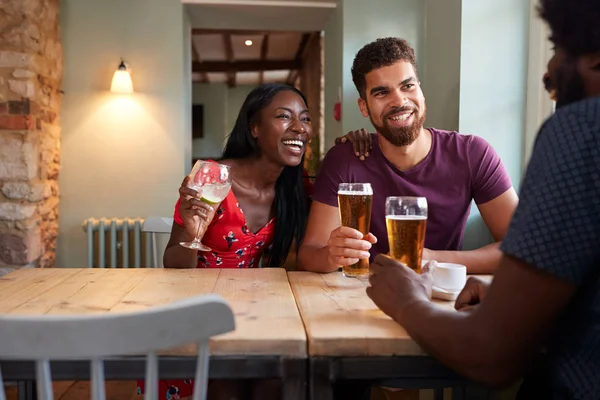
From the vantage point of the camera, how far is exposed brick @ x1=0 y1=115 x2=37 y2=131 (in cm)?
318

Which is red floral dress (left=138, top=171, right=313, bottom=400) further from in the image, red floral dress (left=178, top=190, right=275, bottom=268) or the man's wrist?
the man's wrist

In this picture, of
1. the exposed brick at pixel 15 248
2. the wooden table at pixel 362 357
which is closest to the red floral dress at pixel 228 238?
the wooden table at pixel 362 357

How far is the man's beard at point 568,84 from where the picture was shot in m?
0.80

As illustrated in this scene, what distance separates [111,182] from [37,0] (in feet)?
4.26

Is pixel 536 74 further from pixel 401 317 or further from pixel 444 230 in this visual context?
pixel 401 317

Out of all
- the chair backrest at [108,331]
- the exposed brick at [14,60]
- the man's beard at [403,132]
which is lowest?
the chair backrest at [108,331]

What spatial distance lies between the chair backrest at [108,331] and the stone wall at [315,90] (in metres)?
4.07

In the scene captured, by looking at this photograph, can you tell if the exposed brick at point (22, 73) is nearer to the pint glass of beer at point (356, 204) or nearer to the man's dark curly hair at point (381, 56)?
the man's dark curly hair at point (381, 56)

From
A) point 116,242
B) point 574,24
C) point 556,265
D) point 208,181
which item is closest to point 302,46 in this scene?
point 116,242

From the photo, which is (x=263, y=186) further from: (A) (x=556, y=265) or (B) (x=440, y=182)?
(A) (x=556, y=265)

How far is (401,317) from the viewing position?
0.95 metres

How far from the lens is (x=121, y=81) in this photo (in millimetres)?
3727

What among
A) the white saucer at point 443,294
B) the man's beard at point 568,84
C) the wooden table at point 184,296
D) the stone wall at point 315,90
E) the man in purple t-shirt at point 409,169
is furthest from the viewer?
the stone wall at point 315,90

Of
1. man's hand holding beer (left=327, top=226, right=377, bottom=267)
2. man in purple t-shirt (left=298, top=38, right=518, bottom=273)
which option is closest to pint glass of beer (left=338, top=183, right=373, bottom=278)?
man's hand holding beer (left=327, top=226, right=377, bottom=267)
